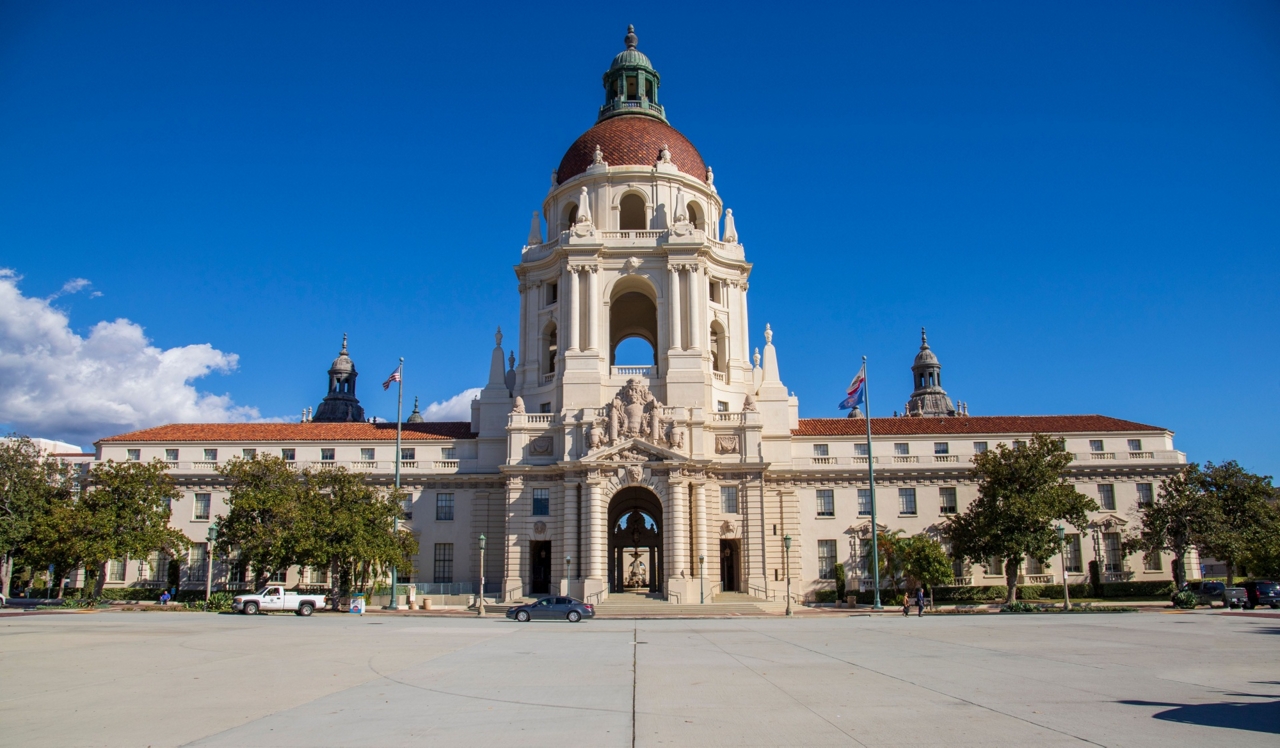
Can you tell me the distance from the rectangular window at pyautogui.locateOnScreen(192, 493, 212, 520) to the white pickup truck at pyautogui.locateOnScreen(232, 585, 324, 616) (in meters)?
19.0

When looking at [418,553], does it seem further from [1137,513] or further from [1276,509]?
[1276,509]

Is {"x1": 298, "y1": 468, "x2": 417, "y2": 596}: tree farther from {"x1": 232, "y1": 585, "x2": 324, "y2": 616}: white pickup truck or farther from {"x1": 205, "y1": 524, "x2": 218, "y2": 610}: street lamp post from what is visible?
{"x1": 205, "y1": 524, "x2": 218, "y2": 610}: street lamp post

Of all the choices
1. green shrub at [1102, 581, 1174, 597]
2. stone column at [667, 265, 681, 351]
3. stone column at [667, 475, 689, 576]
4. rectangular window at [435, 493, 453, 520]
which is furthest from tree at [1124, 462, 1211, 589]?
rectangular window at [435, 493, 453, 520]

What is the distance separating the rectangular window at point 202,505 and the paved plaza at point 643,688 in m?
34.3

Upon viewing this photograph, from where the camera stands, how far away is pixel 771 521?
63750 millimetres

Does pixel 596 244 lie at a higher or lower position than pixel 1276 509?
higher

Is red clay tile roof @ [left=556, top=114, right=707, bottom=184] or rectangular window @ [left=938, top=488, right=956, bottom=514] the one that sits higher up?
red clay tile roof @ [left=556, top=114, right=707, bottom=184]

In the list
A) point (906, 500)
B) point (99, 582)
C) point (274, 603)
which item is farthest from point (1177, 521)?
point (99, 582)

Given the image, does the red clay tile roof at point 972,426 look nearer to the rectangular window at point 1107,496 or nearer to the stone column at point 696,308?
the rectangular window at point 1107,496

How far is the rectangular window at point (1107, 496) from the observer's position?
65000 millimetres

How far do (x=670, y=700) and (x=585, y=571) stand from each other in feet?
138

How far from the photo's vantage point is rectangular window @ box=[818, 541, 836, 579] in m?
63.9

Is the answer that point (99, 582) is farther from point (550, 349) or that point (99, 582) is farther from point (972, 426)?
point (972, 426)

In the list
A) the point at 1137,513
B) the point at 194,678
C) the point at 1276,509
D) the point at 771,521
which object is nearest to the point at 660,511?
the point at 771,521
